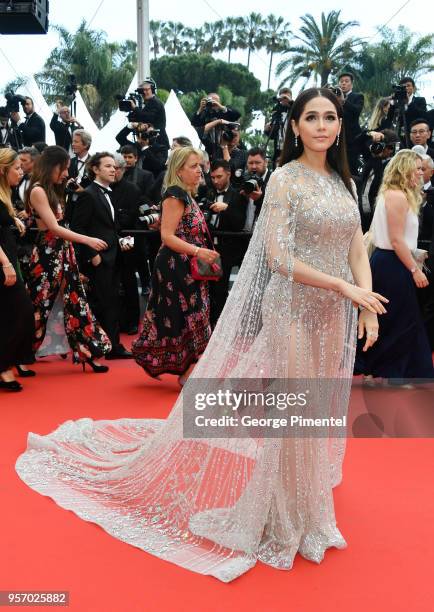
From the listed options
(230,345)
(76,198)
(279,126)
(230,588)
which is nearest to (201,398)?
(230,345)

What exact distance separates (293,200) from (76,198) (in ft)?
12.9

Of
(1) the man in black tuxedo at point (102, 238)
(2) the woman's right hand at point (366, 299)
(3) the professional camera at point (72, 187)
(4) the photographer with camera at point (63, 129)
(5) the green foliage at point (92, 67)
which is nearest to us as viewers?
(2) the woman's right hand at point (366, 299)

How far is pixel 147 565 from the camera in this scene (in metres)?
2.66

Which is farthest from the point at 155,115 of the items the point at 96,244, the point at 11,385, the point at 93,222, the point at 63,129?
the point at 11,385

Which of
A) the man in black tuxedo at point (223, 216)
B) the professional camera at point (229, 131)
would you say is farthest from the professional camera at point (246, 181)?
the professional camera at point (229, 131)

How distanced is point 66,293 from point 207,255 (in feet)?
4.44

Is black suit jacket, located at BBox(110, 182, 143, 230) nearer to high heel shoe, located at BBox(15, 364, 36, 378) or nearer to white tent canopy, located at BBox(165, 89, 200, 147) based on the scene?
high heel shoe, located at BBox(15, 364, 36, 378)

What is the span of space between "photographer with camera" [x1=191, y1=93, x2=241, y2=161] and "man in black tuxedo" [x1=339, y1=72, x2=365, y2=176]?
3.75 feet

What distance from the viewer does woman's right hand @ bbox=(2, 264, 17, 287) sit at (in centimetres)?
501

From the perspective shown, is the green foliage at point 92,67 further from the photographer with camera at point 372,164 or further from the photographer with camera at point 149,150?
the photographer with camera at point 372,164

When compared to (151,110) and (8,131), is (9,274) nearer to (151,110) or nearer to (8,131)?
(151,110)

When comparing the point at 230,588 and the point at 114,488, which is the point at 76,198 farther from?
the point at 230,588

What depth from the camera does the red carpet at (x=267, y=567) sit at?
243cm

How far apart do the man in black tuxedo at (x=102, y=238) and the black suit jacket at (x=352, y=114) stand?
10.5 feet
